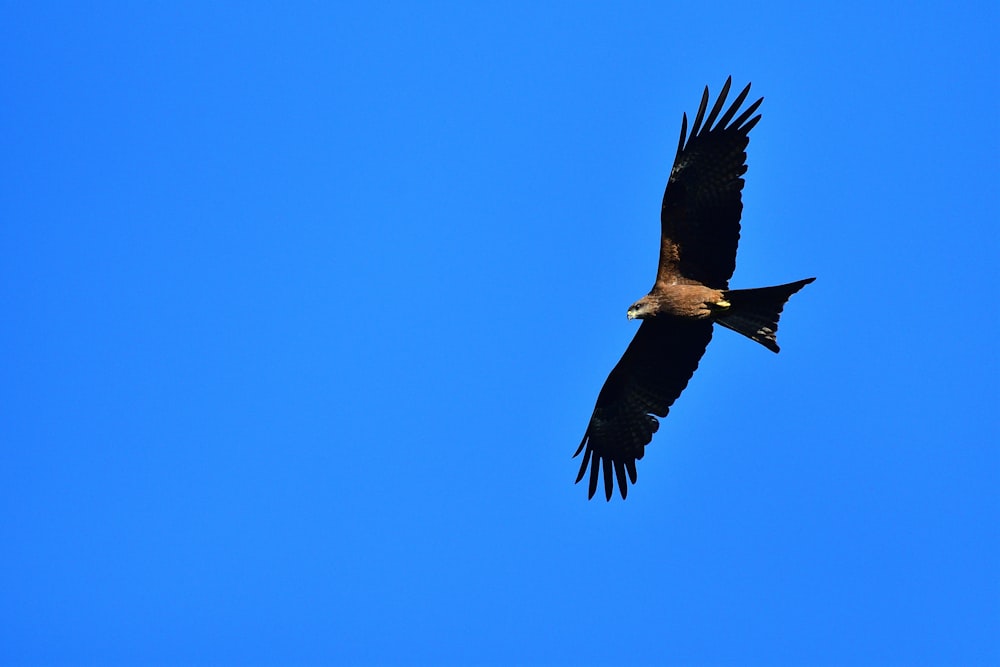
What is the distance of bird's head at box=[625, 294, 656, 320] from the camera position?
13422 mm

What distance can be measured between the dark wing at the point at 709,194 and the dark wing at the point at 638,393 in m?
0.77

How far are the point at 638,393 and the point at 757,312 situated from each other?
216 centimetres

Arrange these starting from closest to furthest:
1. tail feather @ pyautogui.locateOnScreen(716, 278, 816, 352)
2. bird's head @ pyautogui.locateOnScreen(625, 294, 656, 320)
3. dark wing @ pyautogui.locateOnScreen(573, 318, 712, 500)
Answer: tail feather @ pyautogui.locateOnScreen(716, 278, 816, 352) → bird's head @ pyautogui.locateOnScreen(625, 294, 656, 320) → dark wing @ pyautogui.locateOnScreen(573, 318, 712, 500)

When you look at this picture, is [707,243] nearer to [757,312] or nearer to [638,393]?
[757,312]

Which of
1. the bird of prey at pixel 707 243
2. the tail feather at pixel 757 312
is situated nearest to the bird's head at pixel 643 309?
the bird of prey at pixel 707 243

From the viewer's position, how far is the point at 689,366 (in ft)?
47.1

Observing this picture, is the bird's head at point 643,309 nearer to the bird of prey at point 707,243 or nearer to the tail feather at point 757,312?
the bird of prey at point 707,243

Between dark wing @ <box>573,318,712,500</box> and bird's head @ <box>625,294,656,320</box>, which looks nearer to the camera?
bird's head @ <box>625,294,656,320</box>

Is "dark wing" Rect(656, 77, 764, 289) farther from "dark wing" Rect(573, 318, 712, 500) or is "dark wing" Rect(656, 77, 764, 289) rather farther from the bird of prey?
"dark wing" Rect(573, 318, 712, 500)

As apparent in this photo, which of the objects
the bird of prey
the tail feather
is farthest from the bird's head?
the tail feather

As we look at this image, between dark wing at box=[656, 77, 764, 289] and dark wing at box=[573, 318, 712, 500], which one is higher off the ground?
dark wing at box=[656, 77, 764, 289]

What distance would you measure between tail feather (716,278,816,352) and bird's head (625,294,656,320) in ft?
2.60

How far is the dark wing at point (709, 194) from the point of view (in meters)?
13.1

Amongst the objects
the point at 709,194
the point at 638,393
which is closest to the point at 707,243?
the point at 709,194
